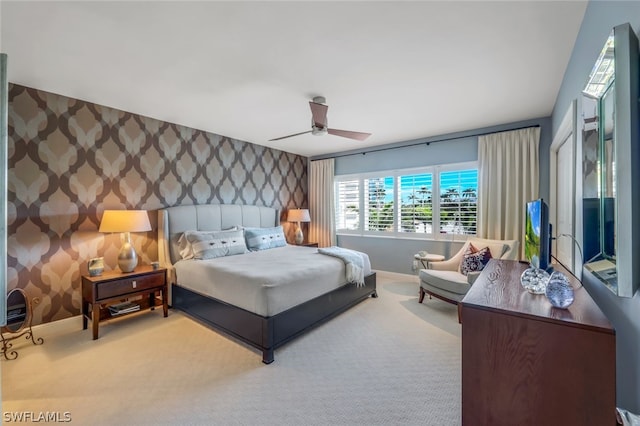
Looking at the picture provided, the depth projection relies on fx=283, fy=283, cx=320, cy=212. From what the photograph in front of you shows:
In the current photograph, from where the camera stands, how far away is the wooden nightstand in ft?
9.46

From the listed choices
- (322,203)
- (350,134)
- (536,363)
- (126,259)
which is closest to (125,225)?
(126,259)

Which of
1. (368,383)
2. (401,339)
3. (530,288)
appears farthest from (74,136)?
(530,288)

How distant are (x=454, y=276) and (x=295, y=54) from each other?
3101mm

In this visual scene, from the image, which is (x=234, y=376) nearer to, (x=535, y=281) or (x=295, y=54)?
(x=535, y=281)

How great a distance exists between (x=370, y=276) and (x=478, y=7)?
3.18 m

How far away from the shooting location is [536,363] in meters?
1.21

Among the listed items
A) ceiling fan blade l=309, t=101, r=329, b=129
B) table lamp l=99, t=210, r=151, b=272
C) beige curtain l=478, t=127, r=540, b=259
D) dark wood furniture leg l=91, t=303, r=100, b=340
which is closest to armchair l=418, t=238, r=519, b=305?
beige curtain l=478, t=127, r=540, b=259

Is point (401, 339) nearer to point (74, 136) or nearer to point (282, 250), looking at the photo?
point (282, 250)

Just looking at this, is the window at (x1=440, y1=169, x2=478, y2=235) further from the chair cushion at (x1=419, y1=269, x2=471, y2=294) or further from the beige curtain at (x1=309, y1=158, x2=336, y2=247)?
the beige curtain at (x1=309, y1=158, x2=336, y2=247)

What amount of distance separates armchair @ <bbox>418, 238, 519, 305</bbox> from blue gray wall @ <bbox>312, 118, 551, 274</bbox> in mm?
708

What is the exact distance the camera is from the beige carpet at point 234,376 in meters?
1.85

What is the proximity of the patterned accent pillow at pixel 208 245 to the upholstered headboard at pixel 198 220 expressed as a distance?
159 millimetres

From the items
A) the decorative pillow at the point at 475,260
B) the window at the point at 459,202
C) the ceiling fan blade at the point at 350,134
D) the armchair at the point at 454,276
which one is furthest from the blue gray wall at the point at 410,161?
the ceiling fan blade at the point at 350,134

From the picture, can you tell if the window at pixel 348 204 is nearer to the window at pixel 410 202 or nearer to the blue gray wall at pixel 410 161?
the window at pixel 410 202
